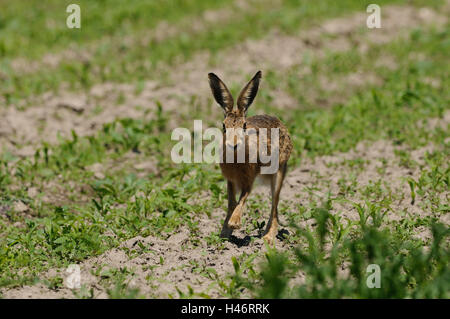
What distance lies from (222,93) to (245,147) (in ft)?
1.76

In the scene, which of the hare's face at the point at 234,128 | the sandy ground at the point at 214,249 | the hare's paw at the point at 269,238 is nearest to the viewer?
the sandy ground at the point at 214,249

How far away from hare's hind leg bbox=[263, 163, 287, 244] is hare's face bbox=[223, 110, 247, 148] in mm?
742

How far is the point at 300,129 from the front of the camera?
8.48 meters

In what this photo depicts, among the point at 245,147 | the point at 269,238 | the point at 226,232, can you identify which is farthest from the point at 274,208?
the point at 245,147

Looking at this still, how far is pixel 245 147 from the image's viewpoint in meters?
5.54

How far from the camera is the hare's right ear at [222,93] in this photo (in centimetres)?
540

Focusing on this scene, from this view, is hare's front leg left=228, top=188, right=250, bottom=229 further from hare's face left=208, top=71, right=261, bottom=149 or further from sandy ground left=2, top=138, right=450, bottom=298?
hare's face left=208, top=71, right=261, bottom=149

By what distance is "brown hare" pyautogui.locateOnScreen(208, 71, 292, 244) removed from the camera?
5344 mm

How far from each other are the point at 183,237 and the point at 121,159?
2493 mm

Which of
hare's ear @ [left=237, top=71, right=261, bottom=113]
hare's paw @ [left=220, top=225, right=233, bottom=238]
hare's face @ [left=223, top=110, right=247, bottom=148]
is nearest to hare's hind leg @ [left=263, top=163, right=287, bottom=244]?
hare's paw @ [left=220, top=225, right=233, bottom=238]

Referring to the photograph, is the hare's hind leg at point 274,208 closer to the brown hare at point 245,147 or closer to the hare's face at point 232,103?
the brown hare at point 245,147

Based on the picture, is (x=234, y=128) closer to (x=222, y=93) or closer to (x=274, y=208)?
(x=222, y=93)

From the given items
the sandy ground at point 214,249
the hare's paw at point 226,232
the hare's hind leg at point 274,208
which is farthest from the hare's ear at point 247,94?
the sandy ground at point 214,249

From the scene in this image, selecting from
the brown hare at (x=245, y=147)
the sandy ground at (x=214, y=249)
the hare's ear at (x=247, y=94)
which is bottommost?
the sandy ground at (x=214, y=249)
